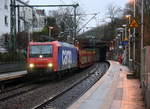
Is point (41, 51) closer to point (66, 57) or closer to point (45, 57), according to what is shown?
point (45, 57)

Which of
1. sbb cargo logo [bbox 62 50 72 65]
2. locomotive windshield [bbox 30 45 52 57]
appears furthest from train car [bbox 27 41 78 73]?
sbb cargo logo [bbox 62 50 72 65]

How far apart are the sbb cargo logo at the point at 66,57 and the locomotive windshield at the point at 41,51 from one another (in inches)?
81.3

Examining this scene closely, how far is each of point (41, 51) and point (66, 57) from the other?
3.61 m

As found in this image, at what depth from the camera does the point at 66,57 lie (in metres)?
31.5

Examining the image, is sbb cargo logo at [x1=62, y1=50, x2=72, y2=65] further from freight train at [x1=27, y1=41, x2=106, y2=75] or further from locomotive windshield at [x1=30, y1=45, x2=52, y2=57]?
locomotive windshield at [x1=30, y1=45, x2=52, y2=57]

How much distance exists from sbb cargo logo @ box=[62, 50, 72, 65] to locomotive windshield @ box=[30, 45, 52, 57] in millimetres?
2064

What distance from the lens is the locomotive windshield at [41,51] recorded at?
28.1m

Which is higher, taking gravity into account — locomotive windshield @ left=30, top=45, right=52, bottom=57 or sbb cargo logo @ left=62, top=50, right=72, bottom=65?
locomotive windshield @ left=30, top=45, right=52, bottom=57

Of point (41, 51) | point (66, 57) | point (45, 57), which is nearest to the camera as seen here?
point (45, 57)

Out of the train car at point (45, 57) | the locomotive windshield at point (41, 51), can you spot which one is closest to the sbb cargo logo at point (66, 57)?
the train car at point (45, 57)

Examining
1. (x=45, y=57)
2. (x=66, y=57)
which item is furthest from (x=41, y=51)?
(x=66, y=57)

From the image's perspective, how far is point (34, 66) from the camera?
27641mm

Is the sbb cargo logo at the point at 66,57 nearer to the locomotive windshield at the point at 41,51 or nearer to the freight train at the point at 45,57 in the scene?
the freight train at the point at 45,57

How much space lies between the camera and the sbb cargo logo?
3006cm
